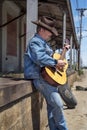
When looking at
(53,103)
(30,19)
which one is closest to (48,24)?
(53,103)

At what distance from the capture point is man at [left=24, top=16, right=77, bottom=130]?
552 centimetres

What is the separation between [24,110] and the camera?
543 cm

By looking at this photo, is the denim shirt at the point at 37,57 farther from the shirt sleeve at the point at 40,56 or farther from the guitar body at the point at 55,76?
the guitar body at the point at 55,76

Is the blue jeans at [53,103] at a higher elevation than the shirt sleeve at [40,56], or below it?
below

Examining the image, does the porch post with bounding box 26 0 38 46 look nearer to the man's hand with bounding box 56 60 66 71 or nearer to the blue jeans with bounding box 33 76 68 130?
the blue jeans with bounding box 33 76 68 130

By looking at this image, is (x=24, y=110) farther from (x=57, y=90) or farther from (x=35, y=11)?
(x=35, y=11)

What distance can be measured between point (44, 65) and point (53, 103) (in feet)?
1.74

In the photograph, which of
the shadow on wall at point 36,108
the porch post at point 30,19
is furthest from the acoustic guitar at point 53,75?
the porch post at point 30,19

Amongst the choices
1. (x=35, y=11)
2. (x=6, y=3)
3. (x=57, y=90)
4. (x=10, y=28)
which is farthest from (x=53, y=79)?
(x=10, y=28)

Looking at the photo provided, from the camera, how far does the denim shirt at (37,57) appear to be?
5483 millimetres

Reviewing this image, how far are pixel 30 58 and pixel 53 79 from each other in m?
0.43

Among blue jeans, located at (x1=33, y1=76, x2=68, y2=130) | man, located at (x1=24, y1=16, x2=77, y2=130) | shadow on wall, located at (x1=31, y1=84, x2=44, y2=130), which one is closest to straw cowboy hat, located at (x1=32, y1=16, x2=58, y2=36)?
Result: man, located at (x1=24, y1=16, x2=77, y2=130)

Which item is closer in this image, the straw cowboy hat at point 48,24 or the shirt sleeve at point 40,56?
the shirt sleeve at point 40,56

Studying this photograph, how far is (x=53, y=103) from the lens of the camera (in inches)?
221
